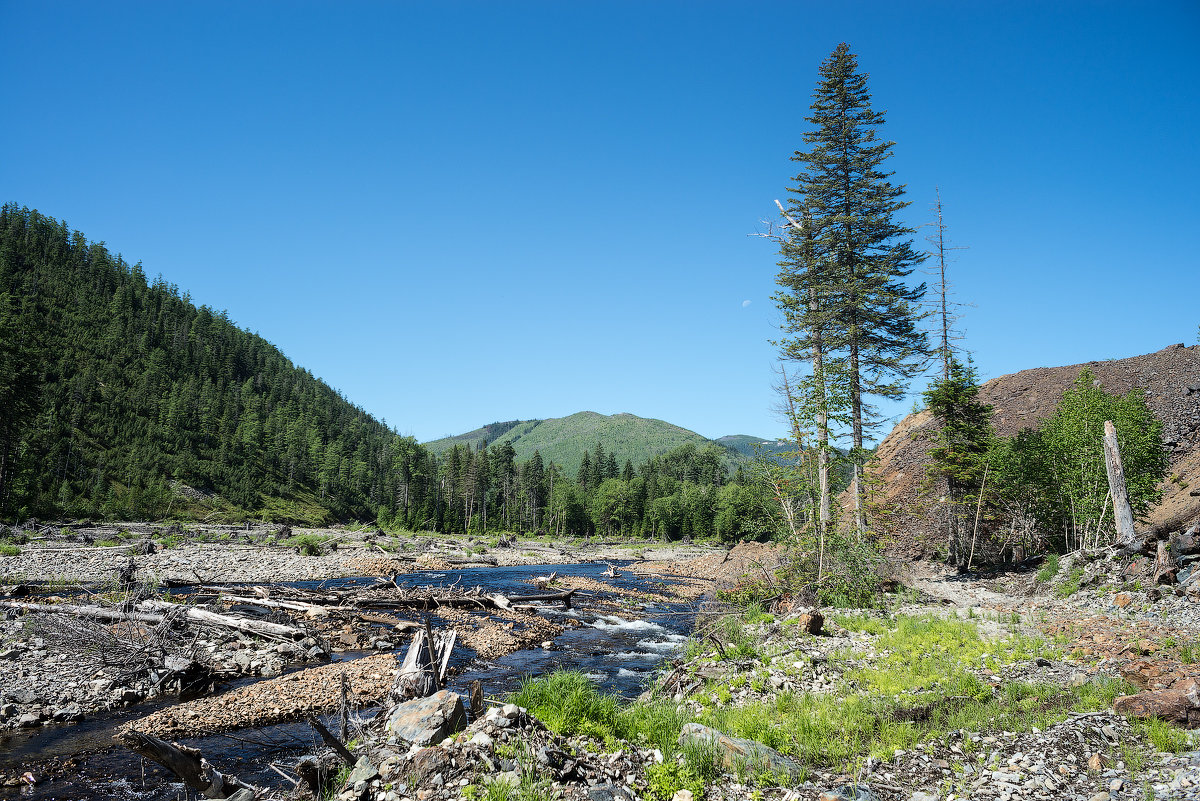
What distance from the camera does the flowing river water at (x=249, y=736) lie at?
28.4 ft

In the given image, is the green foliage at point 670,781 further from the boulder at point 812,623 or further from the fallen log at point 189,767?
the boulder at point 812,623

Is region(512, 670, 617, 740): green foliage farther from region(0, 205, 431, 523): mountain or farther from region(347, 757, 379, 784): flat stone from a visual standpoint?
region(0, 205, 431, 523): mountain

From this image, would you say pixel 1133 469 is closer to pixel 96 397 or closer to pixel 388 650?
pixel 388 650

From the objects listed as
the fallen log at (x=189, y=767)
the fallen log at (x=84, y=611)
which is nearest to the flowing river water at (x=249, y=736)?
the fallen log at (x=189, y=767)

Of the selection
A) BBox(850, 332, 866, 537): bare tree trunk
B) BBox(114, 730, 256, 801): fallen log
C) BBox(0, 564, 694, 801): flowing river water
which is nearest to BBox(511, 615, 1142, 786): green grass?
BBox(0, 564, 694, 801): flowing river water

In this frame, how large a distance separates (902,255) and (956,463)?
10.1 m

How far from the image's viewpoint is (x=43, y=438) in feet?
267

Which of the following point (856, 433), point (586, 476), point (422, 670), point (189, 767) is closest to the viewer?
point (189, 767)

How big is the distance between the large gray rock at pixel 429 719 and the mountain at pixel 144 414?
184 ft

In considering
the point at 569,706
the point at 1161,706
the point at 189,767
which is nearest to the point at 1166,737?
the point at 1161,706

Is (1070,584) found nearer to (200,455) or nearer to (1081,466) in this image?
(1081,466)

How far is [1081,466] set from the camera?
69.2ft

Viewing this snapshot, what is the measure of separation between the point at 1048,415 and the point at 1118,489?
21543 millimetres

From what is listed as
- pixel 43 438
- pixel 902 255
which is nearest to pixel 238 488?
pixel 43 438
